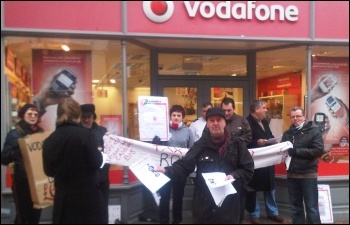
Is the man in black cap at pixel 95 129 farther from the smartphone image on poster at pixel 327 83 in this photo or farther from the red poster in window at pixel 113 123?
the smartphone image on poster at pixel 327 83

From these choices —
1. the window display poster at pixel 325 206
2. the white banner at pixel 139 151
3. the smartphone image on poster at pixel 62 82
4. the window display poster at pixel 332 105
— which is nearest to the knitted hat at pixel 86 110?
the white banner at pixel 139 151

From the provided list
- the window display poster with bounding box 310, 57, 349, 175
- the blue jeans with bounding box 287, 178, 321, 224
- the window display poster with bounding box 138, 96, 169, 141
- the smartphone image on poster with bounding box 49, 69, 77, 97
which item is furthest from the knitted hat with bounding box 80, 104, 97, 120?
the window display poster with bounding box 310, 57, 349, 175

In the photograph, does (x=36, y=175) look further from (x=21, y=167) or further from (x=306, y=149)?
(x=306, y=149)

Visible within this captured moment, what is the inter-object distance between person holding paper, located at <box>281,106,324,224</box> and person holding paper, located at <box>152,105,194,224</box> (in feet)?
4.96

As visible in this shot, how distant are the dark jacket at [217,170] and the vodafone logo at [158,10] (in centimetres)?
301

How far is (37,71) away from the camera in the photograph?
6.67 meters

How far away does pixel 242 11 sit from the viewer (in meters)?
7.05

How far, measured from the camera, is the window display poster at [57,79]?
21.8 feet

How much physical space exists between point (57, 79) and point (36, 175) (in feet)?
6.44

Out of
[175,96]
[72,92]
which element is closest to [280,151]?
[175,96]

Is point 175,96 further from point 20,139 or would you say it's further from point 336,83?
point 20,139

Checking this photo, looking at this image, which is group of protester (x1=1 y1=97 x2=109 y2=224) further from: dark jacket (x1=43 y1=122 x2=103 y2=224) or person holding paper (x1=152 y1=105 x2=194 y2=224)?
person holding paper (x1=152 y1=105 x2=194 y2=224)

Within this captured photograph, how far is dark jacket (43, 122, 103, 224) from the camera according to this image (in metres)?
4.21

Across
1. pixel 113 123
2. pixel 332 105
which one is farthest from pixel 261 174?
pixel 113 123
